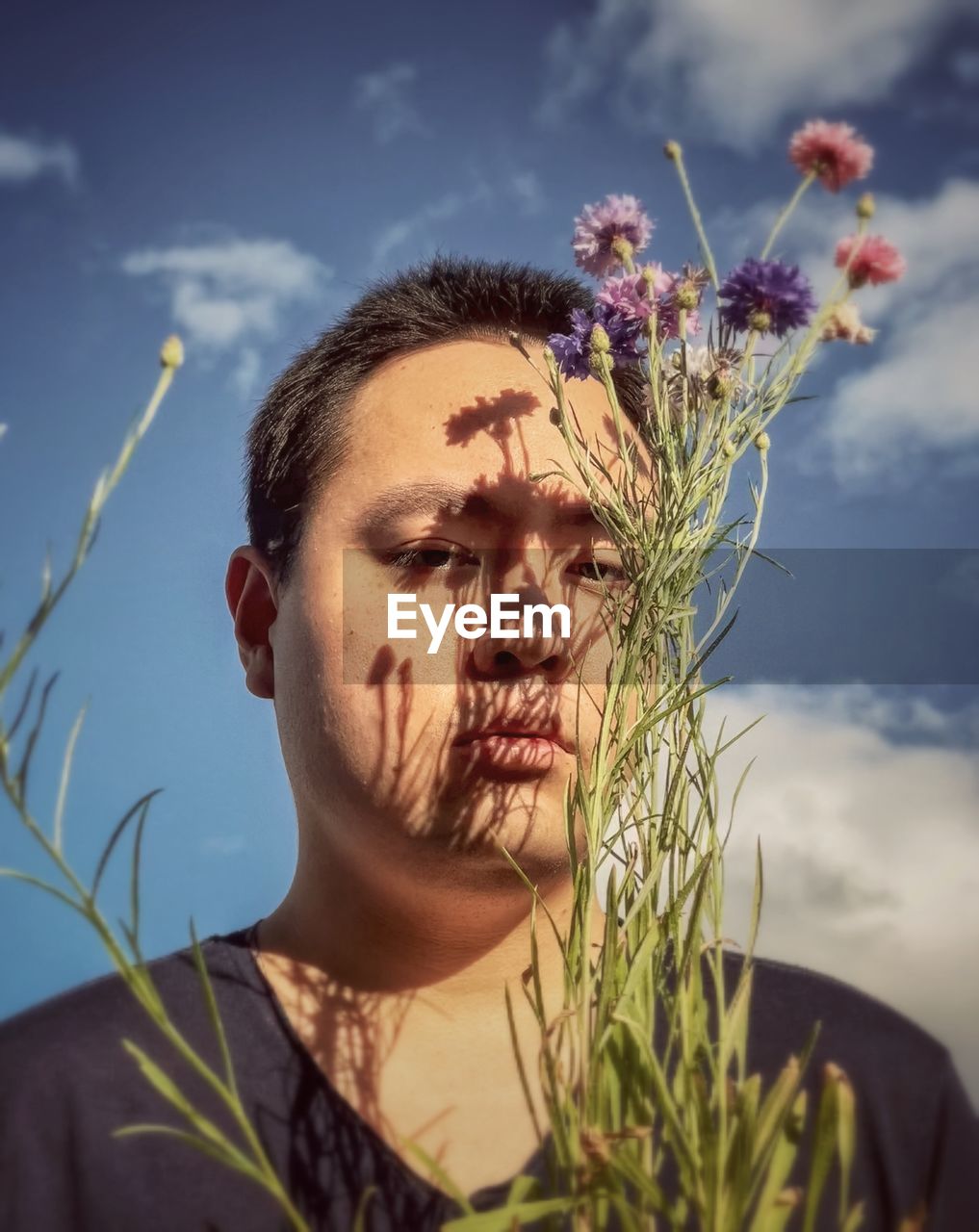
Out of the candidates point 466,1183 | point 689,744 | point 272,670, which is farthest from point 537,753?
point 272,670

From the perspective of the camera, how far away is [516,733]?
82 centimetres

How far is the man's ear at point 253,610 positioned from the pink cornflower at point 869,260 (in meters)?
0.75

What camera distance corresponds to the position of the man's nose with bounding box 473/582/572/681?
0.80m

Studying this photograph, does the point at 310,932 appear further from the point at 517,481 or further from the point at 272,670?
the point at 517,481

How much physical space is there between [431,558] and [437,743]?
0.19 metres

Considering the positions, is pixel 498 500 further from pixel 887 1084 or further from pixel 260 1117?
pixel 887 1084

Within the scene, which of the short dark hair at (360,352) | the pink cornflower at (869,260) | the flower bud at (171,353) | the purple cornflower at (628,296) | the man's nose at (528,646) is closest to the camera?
the flower bud at (171,353)

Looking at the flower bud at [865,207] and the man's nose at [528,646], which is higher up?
the flower bud at [865,207]

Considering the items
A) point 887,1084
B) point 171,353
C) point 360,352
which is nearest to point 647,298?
point 171,353

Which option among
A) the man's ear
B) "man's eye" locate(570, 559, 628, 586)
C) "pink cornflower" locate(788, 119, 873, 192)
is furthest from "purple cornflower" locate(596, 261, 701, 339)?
the man's ear

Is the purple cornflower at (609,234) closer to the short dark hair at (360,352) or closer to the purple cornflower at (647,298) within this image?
the purple cornflower at (647,298)

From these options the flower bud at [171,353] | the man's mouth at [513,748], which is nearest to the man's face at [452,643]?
the man's mouth at [513,748]

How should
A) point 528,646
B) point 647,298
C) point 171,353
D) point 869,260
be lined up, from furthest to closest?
point 528,646, point 647,298, point 869,260, point 171,353

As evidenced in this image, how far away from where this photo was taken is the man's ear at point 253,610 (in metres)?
1.18
